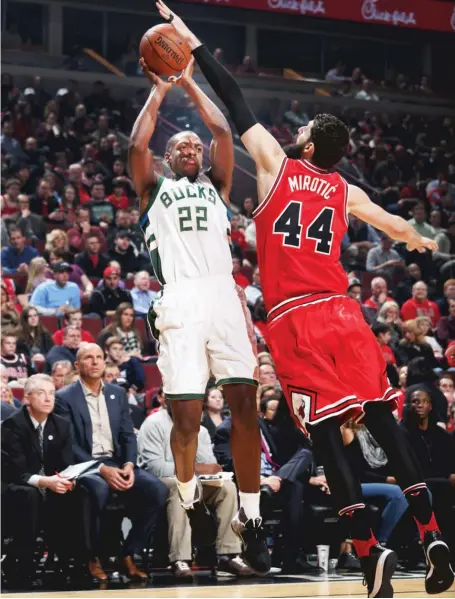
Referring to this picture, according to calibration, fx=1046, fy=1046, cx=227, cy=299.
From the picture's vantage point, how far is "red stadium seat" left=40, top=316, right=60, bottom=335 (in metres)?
10.0

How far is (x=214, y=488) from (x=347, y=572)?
1.10 m

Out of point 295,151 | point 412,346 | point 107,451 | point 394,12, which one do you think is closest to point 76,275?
point 412,346

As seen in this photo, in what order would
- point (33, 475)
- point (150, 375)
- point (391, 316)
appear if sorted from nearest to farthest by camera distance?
point (33, 475) < point (150, 375) < point (391, 316)

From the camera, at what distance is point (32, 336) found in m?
9.47

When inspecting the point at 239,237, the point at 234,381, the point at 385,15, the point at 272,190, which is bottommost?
the point at 239,237

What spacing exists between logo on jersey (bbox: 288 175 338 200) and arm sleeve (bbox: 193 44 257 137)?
0.33 metres

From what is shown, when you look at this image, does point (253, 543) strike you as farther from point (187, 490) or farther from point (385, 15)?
point (385, 15)

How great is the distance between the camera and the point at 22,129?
15586 mm

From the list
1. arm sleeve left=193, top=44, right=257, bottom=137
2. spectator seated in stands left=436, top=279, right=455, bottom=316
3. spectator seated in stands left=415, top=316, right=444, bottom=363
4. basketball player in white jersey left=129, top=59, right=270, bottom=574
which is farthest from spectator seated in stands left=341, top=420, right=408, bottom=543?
spectator seated in stands left=436, top=279, right=455, bottom=316

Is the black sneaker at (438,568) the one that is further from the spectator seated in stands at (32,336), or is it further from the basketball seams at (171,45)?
the spectator seated in stands at (32,336)

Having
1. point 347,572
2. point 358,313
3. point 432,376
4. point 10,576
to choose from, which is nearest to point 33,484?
point 10,576

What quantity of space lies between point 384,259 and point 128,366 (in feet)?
15.7

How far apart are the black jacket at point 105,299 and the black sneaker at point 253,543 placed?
18.7ft

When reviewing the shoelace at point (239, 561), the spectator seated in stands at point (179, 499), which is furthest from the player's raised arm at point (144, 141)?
the shoelace at point (239, 561)
